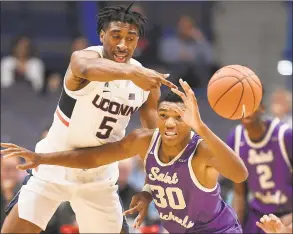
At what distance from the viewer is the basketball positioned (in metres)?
5.46

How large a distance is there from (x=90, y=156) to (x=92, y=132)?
0.18m

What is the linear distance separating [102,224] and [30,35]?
6.49m

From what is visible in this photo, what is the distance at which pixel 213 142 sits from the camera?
4875mm

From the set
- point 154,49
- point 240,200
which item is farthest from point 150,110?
point 154,49

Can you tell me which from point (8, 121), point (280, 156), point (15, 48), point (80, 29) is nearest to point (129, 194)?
point (280, 156)

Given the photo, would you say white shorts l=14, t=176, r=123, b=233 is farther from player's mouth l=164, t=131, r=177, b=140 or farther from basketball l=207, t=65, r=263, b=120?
basketball l=207, t=65, r=263, b=120

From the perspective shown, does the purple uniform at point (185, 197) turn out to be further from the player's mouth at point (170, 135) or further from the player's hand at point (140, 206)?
the player's mouth at point (170, 135)

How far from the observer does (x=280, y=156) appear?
23.3 ft

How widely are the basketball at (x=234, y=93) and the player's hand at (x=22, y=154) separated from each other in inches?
→ 51.1

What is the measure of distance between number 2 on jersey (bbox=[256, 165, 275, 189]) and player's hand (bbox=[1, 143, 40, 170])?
8.04 feet

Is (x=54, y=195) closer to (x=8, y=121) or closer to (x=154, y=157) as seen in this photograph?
(x=154, y=157)

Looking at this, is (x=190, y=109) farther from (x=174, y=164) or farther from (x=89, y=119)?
(x=89, y=119)

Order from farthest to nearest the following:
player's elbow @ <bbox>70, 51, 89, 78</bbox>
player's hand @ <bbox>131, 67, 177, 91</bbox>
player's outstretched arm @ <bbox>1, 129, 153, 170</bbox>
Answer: player's outstretched arm @ <bbox>1, 129, 153, 170</bbox> → player's elbow @ <bbox>70, 51, 89, 78</bbox> → player's hand @ <bbox>131, 67, 177, 91</bbox>

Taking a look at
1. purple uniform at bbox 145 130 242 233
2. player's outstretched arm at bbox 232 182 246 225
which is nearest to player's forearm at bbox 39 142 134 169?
purple uniform at bbox 145 130 242 233
